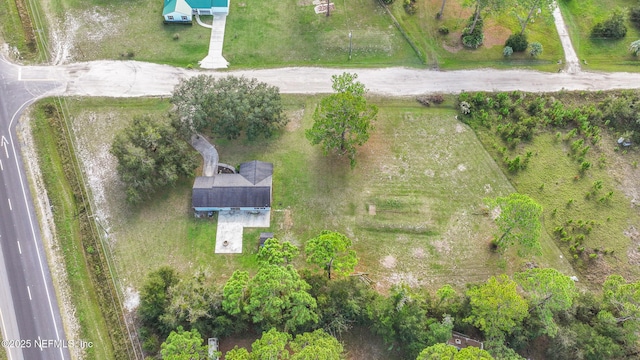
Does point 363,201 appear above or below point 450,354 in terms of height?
below

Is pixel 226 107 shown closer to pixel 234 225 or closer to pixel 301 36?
pixel 234 225

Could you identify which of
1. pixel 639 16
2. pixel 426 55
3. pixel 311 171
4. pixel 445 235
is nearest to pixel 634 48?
pixel 639 16

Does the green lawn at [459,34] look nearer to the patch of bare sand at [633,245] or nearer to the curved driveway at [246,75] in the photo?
the curved driveway at [246,75]

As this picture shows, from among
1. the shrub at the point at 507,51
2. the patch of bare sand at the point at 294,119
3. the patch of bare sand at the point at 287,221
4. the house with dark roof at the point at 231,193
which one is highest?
the shrub at the point at 507,51

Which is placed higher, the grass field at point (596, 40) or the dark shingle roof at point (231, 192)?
the grass field at point (596, 40)

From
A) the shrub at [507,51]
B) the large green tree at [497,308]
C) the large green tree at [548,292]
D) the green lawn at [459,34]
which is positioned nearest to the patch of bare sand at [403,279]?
the large green tree at [497,308]

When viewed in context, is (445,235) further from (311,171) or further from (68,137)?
(68,137)

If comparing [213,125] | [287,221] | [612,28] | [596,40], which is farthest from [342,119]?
[612,28]
